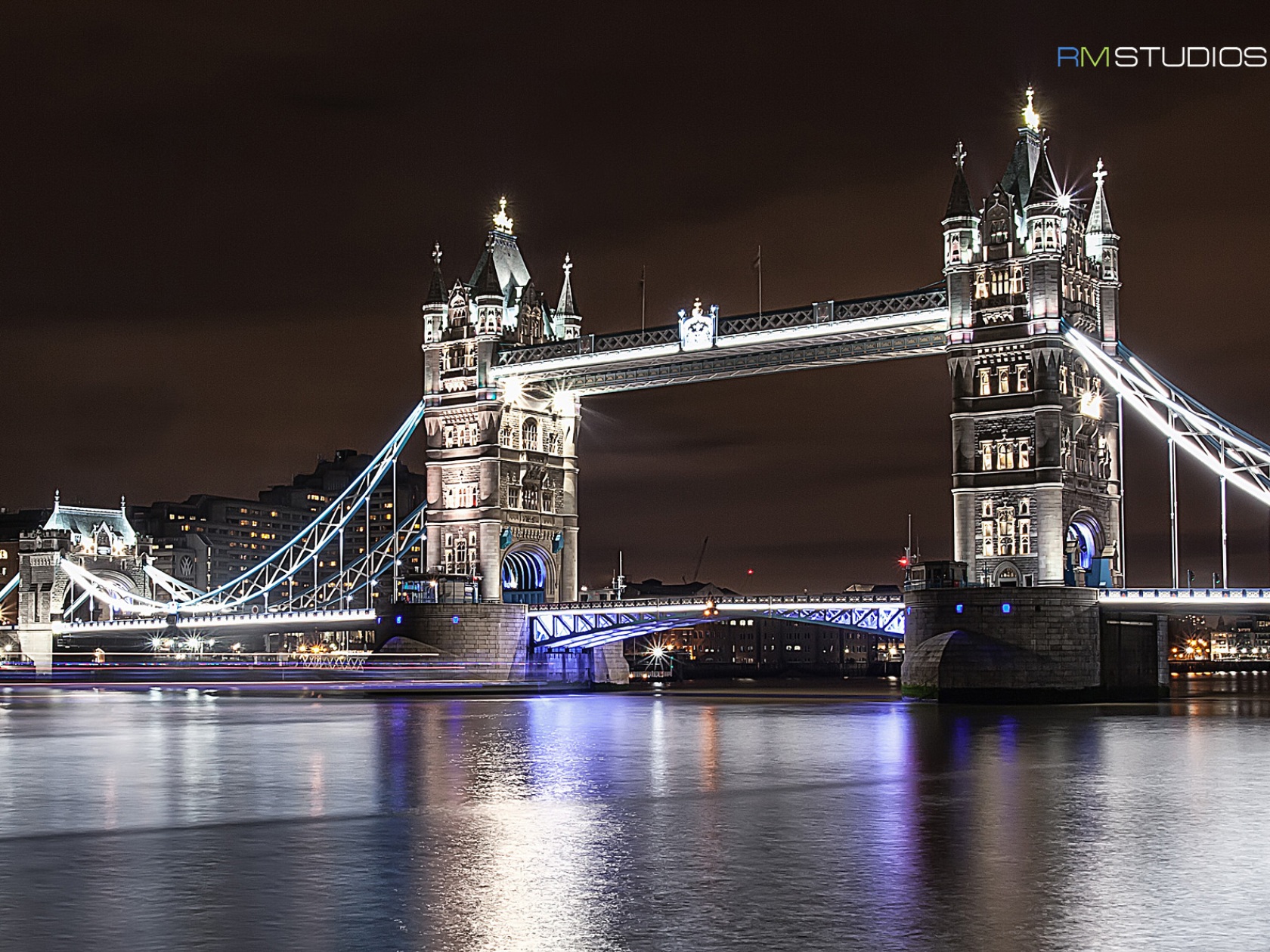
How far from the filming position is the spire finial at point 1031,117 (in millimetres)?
65000

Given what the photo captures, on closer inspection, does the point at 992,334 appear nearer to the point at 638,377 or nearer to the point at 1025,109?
the point at 1025,109

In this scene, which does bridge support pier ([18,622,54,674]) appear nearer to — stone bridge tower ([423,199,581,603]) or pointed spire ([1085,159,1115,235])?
stone bridge tower ([423,199,581,603])

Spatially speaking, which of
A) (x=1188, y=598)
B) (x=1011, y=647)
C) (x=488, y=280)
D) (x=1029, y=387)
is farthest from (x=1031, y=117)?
(x=488, y=280)

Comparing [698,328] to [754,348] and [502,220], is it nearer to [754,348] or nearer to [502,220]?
[754,348]

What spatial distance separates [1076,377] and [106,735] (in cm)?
3902

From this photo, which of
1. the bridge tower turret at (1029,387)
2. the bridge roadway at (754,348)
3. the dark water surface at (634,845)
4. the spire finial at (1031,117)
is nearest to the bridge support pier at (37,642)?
the bridge roadway at (754,348)

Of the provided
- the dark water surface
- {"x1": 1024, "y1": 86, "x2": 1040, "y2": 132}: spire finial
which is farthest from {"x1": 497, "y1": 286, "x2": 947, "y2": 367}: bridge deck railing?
the dark water surface

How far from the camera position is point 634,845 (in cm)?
1834

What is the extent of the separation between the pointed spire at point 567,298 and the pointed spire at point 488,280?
490 cm

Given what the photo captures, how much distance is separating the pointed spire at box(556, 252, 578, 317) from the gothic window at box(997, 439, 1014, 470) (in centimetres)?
3023

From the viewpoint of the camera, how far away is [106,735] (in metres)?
40.4

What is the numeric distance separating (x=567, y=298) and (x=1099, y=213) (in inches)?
1195

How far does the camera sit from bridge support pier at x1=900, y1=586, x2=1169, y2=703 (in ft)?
190

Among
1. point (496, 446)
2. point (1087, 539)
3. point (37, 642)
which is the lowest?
point (37, 642)
